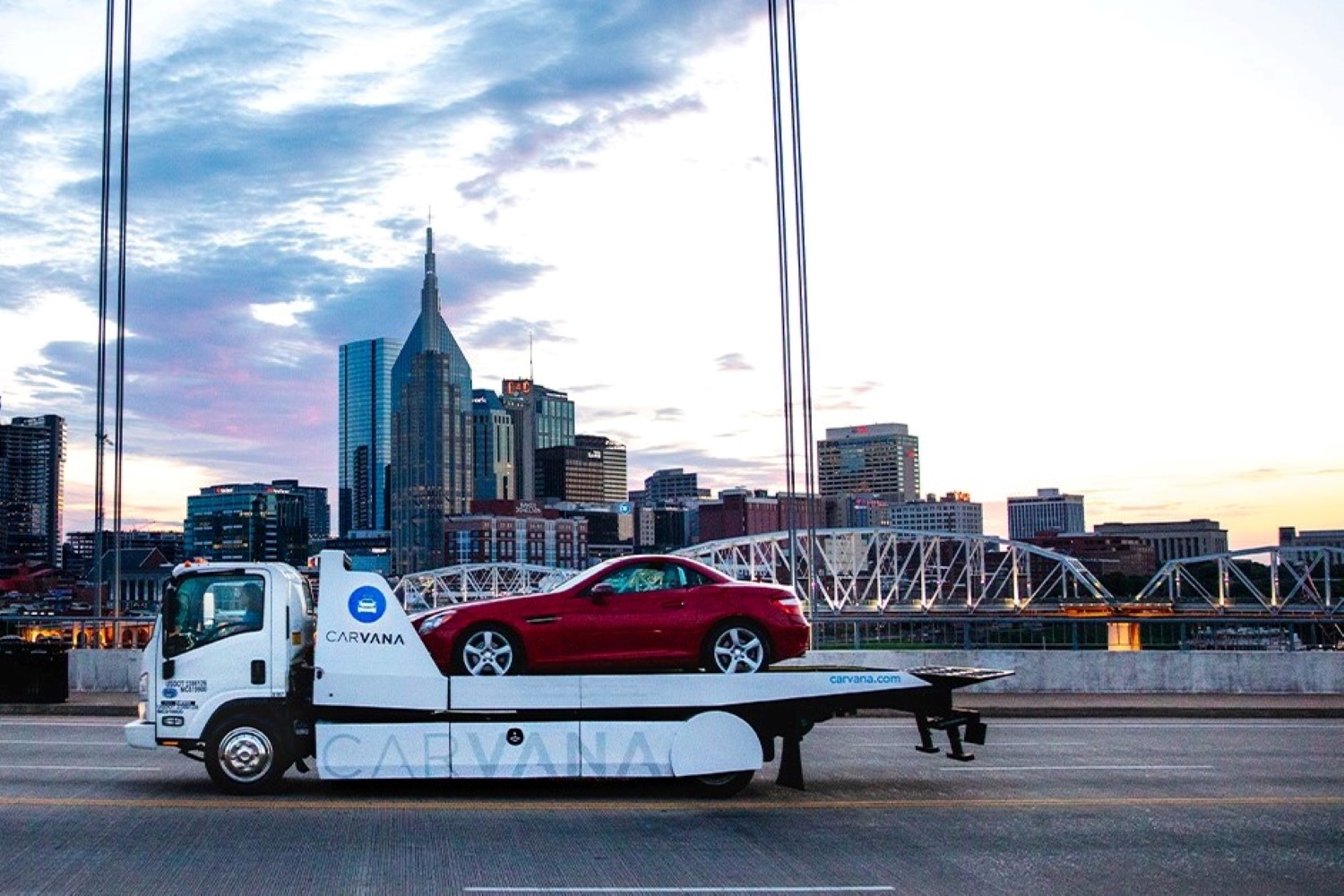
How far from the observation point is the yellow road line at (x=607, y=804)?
13.1 m

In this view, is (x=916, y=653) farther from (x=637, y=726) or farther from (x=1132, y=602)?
(x=1132, y=602)

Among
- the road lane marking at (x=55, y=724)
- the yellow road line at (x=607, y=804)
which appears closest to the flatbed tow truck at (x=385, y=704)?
the yellow road line at (x=607, y=804)

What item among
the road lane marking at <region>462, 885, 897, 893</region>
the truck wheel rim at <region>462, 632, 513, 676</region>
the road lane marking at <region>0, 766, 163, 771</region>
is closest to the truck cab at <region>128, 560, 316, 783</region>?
the truck wheel rim at <region>462, 632, 513, 676</region>

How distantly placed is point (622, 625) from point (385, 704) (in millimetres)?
2476

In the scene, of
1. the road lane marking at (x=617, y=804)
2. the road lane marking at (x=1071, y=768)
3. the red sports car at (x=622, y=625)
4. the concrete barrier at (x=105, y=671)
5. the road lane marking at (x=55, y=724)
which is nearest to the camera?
the road lane marking at (x=617, y=804)

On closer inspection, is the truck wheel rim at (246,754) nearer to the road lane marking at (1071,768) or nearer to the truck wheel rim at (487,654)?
the truck wheel rim at (487,654)

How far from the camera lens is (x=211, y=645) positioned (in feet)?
44.8

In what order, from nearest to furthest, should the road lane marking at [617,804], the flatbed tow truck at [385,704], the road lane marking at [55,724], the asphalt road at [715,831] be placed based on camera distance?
1. the asphalt road at [715,831]
2. the road lane marking at [617,804]
3. the flatbed tow truck at [385,704]
4. the road lane marking at [55,724]

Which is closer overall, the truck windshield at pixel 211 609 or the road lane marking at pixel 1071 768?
the truck windshield at pixel 211 609

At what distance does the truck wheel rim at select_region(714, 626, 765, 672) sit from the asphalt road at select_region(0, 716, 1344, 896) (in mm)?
1342

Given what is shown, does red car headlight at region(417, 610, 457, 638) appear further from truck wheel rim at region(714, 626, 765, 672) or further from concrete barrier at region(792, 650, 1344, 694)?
concrete barrier at region(792, 650, 1344, 694)

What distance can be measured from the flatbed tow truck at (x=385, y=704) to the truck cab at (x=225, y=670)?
0.5 inches

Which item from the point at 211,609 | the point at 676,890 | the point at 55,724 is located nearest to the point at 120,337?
the point at 55,724

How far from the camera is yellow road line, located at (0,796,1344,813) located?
13.1 m
